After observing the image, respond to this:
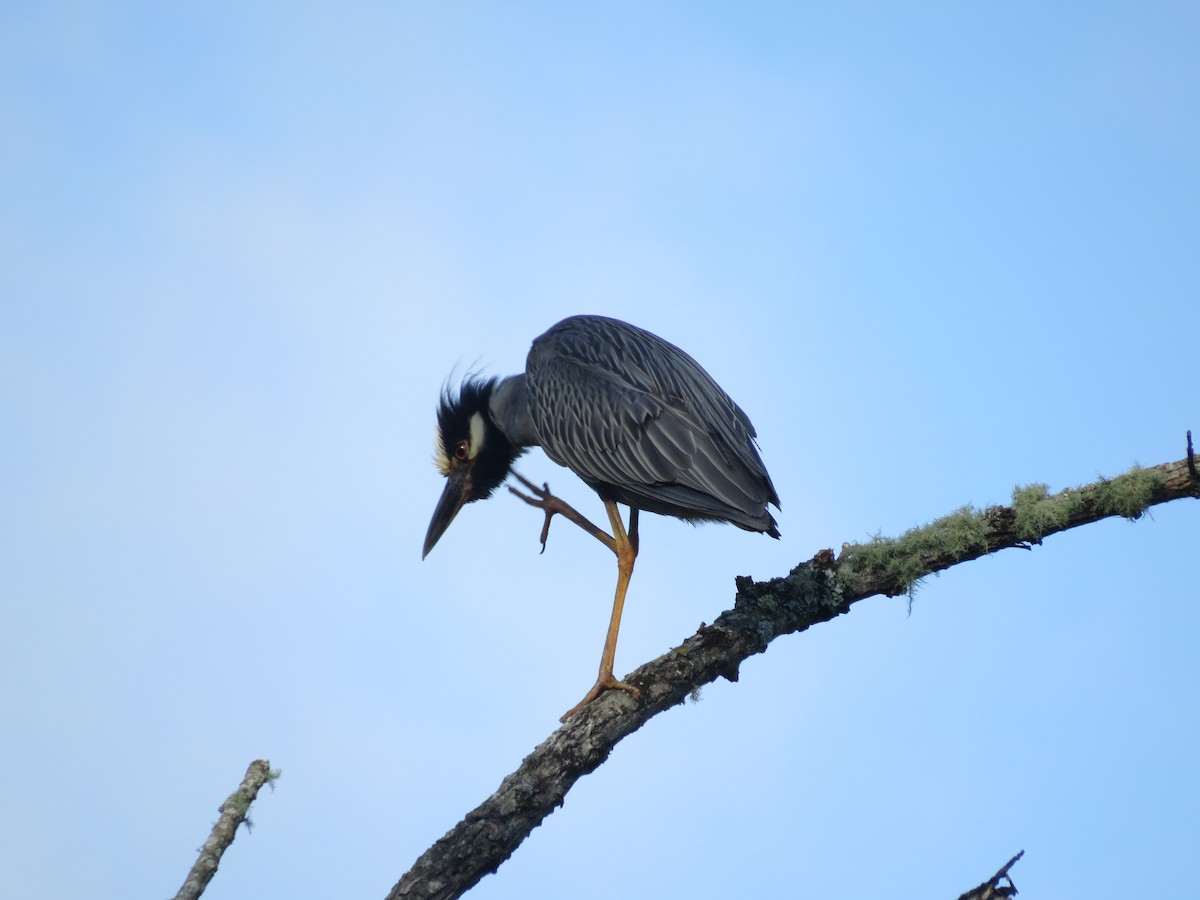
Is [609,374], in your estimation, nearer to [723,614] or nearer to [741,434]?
[741,434]

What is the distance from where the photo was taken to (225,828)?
359cm

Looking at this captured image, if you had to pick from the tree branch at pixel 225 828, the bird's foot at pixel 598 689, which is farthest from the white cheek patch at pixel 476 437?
the tree branch at pixel 225 828

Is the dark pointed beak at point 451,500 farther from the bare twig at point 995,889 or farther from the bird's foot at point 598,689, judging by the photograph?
the bare twig at point 995,889

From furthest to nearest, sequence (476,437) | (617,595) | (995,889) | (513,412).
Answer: (476,437), (513,412), (617,595), (995,889)

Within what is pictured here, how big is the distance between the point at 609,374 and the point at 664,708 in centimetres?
224

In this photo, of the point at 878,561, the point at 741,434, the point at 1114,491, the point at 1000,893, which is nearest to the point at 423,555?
the point at 741,434

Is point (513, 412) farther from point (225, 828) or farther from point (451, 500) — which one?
point (225, 828)

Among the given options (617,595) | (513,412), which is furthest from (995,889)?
(513,412)

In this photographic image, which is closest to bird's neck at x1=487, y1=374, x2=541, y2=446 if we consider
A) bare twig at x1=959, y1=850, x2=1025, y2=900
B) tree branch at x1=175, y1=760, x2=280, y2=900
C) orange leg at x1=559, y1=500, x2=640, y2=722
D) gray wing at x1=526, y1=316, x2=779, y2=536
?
gray wing at x1=526, y1=316, x2=779, y2=536

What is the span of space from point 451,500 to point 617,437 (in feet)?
6.32

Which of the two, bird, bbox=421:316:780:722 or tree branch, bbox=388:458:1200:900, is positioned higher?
bird, bbox=421:316:780:722

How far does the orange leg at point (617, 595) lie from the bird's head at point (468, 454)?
157 cm

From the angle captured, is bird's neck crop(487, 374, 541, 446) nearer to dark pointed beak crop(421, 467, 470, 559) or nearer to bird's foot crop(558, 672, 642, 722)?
dark pointed beak crop(421, 467, 470, 559)

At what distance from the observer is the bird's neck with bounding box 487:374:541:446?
742cm
